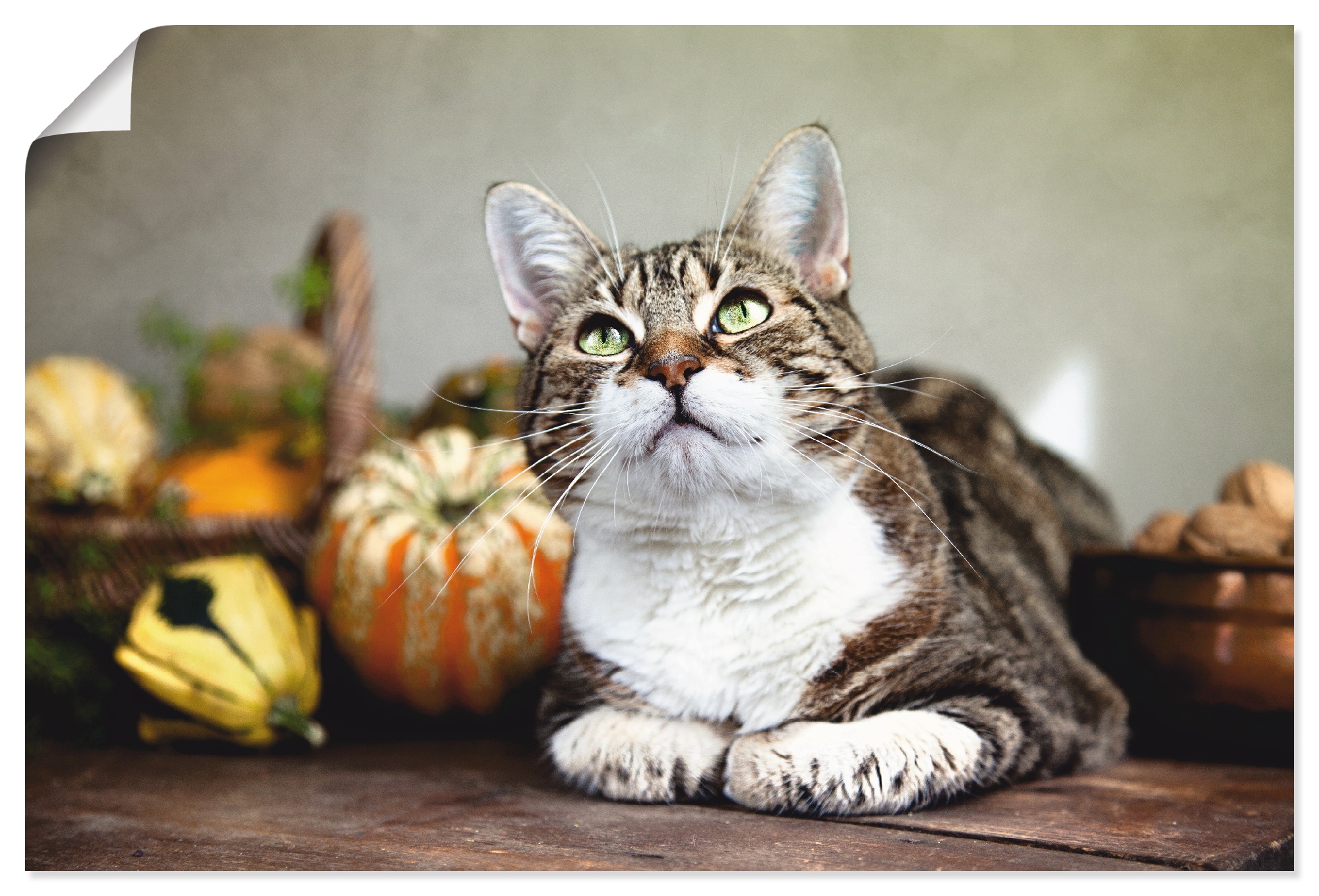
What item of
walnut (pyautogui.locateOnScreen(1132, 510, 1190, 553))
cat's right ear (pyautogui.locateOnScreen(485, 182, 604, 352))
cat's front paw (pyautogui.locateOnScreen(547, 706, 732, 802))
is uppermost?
cat's right ear (pyautogui.locateOnScreen(485, 182, 604, 352))

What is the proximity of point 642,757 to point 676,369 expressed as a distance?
0.40 m

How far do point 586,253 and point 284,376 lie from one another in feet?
3.17

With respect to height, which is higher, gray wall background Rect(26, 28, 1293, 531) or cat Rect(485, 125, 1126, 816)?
gray wall background Rect(26, 28, 1293, 531)

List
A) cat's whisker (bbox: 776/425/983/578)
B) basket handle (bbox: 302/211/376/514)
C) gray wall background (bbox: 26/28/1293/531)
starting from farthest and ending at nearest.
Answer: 1. basket handle (bbox: 302/211/376/514)
2. gray wall background (bbox: 26/28/1293/531)
3. cat's whisker (bbox: 776/425/983/578)

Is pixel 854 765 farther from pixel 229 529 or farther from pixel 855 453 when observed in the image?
pixel 229 529

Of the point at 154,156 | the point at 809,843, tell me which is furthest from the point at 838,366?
the point at 154,156

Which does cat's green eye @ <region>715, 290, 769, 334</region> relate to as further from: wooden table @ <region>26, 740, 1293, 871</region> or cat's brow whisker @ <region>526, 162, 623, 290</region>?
wooden table @ <region>26, 740, 1293, 871</region>

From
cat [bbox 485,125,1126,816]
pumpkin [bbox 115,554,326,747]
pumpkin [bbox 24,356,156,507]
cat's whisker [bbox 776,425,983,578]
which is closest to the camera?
cat [bbox 485,125,1126,816]

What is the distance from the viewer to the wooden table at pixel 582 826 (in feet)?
2.70

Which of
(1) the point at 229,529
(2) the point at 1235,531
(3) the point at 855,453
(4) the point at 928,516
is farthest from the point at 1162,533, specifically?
(1) the point at 229,529

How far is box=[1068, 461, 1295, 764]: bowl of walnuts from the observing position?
1.12m

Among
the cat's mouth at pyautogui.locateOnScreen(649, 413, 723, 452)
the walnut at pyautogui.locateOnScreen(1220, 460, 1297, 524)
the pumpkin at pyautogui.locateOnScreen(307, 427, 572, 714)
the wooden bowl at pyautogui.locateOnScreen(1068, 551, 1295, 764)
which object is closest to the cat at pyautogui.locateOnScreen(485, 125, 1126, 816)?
the cat's mouth at pyautogui.locateOnScreen(649, 413, 723, 452)

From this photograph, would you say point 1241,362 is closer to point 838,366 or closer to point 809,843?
point 838,366

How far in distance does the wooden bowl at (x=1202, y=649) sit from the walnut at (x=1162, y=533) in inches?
3.1
